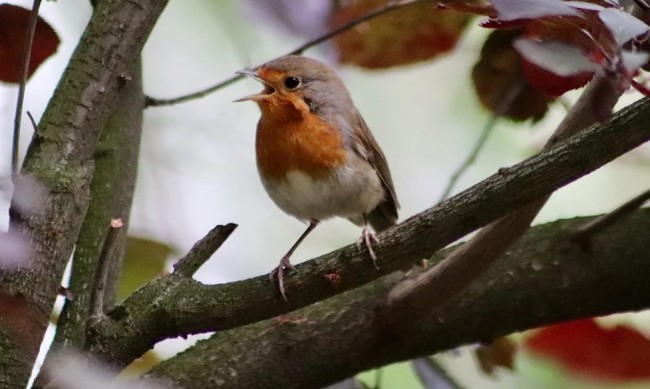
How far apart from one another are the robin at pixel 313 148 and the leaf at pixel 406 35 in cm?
19

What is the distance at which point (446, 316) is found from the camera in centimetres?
192

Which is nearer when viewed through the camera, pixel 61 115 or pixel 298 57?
pixel 61 115

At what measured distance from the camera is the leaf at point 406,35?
6.69 ft

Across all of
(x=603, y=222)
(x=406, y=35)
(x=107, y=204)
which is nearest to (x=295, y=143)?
(x=406, y=35)

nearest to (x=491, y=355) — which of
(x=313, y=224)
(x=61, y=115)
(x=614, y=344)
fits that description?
(x=614, y=344)

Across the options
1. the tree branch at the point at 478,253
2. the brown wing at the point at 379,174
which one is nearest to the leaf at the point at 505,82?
the brown wing at the point at 379,174

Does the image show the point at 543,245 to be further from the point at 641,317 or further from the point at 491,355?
the point at 641,317

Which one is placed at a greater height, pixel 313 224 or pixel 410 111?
pixel 410 111

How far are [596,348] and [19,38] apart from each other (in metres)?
1.38

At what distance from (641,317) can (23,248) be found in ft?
9.98

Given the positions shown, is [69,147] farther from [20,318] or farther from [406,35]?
[406,35]

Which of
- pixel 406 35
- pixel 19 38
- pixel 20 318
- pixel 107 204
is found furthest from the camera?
pixel 406 35

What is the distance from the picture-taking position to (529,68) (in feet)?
4.25

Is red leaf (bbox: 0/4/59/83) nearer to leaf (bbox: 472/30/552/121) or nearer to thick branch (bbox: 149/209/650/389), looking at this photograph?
thick branch (bbox: 149/209/650/389)
